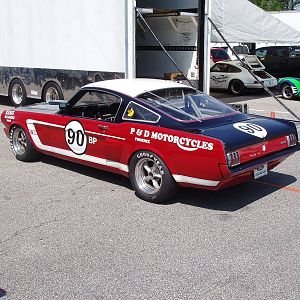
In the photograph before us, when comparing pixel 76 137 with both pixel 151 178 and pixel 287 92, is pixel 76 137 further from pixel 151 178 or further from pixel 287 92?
pixel 287 92

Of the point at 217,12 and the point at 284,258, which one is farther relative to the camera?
the point at 217,12

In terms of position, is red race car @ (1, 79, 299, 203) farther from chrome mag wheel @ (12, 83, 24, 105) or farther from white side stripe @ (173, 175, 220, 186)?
chrome mag wheel @ (12, 83, 24, 105)

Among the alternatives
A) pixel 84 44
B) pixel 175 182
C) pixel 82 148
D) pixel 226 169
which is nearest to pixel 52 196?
pixel 82 148

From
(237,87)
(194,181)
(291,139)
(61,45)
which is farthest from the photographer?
(237,87)

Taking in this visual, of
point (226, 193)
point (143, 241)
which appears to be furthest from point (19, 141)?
point (143, 241)

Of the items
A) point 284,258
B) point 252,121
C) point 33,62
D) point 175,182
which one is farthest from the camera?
point 33,62

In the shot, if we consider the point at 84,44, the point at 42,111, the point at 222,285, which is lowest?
the point at 222,285

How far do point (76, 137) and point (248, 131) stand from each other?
7.31ft

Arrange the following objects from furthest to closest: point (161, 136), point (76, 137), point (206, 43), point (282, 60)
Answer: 1. point (282, 60)
2. point (206, 43)
3. point (76, 137)
4. point (161, 136)

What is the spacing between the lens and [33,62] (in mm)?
12547

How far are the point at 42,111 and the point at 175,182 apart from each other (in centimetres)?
264

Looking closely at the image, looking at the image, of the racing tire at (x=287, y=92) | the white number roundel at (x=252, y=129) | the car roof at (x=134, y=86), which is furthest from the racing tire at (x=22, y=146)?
the racing tire at (x=287, y=92)

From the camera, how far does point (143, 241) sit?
4.43 m

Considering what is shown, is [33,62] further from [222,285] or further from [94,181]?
[222,285]
